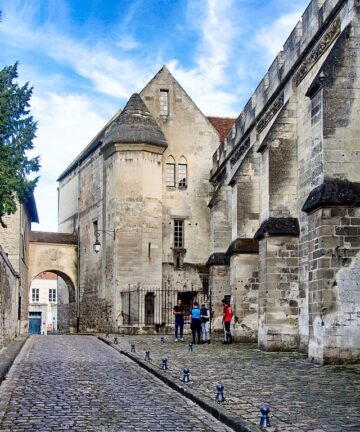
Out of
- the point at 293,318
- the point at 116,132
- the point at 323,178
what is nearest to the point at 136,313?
the point at 116,132

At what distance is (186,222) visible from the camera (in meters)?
36.9

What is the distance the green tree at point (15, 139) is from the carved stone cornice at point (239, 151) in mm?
→ 7991

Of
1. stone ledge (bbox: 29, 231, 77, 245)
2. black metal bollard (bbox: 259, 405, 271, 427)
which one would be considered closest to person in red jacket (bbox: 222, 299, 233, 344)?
black metal bollard (bbox: 259, 405, 271, 427)

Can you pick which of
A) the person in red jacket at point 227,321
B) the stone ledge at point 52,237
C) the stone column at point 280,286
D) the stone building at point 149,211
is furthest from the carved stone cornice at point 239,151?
the stone ledge at point 52,237

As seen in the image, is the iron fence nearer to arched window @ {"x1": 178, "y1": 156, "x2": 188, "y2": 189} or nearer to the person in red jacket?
arched window @ {"x1": 178, "y1": 156, "x2": 188, "y2": 189}

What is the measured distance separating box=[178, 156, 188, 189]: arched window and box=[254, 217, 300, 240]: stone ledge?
682 inches

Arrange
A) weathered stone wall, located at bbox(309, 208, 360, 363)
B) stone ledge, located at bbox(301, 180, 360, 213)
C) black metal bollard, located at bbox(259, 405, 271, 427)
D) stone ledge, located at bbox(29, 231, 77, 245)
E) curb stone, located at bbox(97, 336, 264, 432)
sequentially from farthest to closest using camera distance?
stone ledge, located at bbox(29, 231, 77, 245), stone ledge, located at bbox(301, 180, 360, 213), weathered stone wall, located at bbox(309, 208, 360, 363), curb stone, located at bbox(97, 336, 264, 432), black metal bollard, located at bbox(259, 405, 271, 427)

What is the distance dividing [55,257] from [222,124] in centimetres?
1229

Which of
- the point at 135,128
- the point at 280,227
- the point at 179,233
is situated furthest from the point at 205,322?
the point at 135,128

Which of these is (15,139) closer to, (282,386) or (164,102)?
(164,102)

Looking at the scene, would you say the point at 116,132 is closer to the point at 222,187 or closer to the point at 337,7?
the point at 222,187

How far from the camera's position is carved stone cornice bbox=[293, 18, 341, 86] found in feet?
57.1

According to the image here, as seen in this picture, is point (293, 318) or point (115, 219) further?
point (115, 219)

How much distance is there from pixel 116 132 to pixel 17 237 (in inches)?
286
